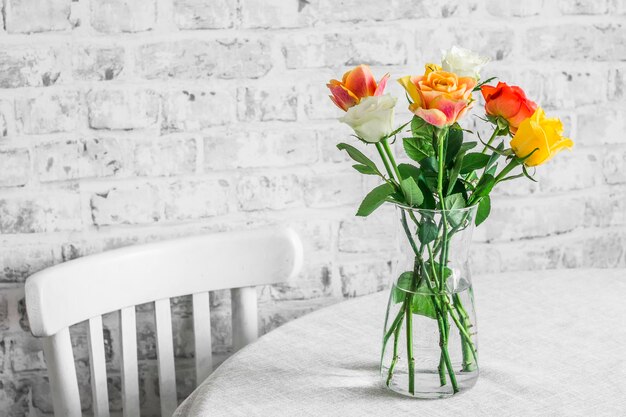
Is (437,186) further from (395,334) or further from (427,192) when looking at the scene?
(395,334)

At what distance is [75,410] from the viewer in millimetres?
1333

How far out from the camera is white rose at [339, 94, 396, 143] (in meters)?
0.93

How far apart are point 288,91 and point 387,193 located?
0.63 m

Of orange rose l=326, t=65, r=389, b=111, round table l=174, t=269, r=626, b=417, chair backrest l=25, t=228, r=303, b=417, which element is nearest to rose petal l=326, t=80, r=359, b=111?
orange rose l=326, t=65, r=389, b=111

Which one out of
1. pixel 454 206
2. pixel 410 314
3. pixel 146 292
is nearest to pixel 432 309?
pixel 410 314

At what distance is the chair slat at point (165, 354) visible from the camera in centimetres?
142

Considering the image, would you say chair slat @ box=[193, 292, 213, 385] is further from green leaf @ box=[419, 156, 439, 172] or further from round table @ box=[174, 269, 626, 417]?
green leaf @ box=[419, 156, 439, 172]

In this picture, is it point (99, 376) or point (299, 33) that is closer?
point (99, 376)

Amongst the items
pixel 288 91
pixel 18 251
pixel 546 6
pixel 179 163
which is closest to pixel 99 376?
pixel 18 251

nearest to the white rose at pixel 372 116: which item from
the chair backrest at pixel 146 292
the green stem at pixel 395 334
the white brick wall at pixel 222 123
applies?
the green stem at pixel 395 334

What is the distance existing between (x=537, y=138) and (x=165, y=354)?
0.79 meters

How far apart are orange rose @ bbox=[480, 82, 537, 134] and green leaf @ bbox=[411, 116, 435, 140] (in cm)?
7

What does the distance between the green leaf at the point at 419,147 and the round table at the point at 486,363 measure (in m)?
0.30

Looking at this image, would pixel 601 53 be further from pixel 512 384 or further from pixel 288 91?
pixel 512 384
